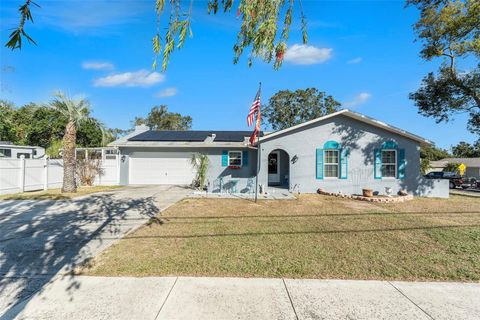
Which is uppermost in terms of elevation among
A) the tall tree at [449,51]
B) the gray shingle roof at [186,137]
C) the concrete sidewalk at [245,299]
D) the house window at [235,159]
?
the tall tree at [449,51]

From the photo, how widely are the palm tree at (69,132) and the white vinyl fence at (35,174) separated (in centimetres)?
210

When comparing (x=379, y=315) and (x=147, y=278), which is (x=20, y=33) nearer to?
(x=147, y=278)

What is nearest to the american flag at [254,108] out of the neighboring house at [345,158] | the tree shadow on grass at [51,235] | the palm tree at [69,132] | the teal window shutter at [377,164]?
the neighboring house at [345,158]

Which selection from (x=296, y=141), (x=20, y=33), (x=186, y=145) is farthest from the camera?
(x=186, y=145)

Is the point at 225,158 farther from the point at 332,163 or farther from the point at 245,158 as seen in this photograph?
the point at 332,163

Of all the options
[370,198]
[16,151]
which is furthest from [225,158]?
[16,151]

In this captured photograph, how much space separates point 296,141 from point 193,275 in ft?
36.1

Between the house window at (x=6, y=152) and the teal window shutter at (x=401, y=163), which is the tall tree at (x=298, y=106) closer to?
the teal window shutter at (x=401, y=163)

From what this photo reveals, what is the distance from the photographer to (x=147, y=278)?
4.02 m

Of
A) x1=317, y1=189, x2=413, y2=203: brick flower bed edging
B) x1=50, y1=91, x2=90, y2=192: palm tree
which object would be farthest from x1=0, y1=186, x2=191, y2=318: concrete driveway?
x1=317, y1=189, x2=413, y2=203: brick flower bed edging

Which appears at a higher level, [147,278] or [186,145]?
[186,145]

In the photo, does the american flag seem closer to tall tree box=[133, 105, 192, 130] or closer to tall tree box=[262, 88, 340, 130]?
tall tree box=[262, 88, 340, 130]

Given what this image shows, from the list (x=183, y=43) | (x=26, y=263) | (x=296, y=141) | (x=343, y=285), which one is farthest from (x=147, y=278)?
(x=296, y=141)

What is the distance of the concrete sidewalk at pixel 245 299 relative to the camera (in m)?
3.15
